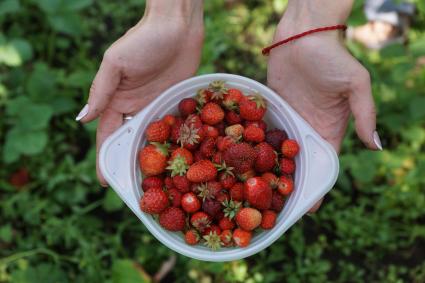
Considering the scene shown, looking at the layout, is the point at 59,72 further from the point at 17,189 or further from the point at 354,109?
the point at 354,109

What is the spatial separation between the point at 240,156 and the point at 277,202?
19 centimetres

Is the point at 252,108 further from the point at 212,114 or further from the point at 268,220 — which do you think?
the point at 268,220

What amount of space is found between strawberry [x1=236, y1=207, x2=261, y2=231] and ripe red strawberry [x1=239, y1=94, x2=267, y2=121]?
33 centimetres

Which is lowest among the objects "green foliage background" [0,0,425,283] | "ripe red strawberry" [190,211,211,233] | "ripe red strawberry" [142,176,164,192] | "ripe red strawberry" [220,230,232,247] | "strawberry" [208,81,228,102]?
"green foliage background" [0,0,425,283]

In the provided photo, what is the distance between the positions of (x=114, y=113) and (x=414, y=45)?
1162mm

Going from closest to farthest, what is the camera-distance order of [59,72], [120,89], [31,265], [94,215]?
[120,89]
[31,265]
[94,215]
[59,72]

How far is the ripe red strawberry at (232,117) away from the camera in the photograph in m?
1.83

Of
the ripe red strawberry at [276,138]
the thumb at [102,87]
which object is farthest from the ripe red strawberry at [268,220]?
the thumb at [102,87]

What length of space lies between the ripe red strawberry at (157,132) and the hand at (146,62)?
0.50ft

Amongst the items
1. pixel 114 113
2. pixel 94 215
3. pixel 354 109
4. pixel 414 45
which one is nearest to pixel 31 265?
pixel 94 215

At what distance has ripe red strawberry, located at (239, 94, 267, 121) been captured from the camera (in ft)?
5.85

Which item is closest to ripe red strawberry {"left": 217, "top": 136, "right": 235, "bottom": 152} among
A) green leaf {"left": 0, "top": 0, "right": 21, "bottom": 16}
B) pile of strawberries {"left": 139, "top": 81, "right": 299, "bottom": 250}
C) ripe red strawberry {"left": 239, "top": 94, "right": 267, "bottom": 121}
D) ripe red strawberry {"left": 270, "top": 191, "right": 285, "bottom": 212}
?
pile of strawberries {"left": 139, "top": 81, "right": 299, "bottom": 250}

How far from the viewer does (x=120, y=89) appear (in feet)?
6.10

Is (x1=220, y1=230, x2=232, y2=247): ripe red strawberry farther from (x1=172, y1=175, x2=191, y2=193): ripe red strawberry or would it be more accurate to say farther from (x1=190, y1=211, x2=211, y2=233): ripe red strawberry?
(x1=172, y1=175, x2=191, y2=193): ripe red strawberry
